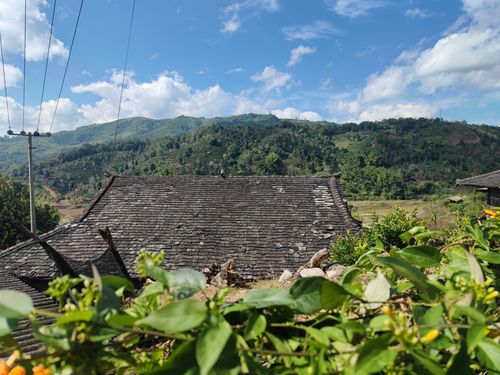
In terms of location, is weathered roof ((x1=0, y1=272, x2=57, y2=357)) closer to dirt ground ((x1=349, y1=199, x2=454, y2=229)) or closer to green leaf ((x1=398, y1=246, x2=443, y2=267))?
green leaf ((x1=398, y1=246, x2=443, y2=267))

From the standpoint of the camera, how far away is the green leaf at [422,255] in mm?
1036

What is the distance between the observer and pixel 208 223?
46.1ft

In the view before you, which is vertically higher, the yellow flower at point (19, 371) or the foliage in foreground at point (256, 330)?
the foliage in foreground at point (256, 330)

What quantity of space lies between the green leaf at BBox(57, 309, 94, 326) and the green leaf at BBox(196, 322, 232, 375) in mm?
183

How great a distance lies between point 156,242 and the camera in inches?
516

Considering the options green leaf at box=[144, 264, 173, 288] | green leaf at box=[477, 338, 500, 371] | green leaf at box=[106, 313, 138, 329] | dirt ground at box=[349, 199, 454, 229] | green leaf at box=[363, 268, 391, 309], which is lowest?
dirt ground at box=[349, 199, 454, 229]

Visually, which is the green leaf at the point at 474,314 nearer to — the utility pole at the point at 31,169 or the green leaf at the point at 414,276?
the green leaf at the point at 414,276

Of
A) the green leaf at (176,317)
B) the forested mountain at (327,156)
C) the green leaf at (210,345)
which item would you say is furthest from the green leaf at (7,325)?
the forested mountain at (327,156)

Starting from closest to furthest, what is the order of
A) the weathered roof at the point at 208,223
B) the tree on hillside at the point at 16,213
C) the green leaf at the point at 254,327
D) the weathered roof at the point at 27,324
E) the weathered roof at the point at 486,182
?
the green leaf at the point at 254,327
the weathered roof at the point at 27,324
the weathered roof at the point at 208,223
the weathered roof at the point at 486,182
the tree on hillside at the point at 16,213

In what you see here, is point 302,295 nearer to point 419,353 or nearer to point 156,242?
point 419,353

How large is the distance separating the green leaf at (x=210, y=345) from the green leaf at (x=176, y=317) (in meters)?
0.03

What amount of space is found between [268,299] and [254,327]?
59 mm

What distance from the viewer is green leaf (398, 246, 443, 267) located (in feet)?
3.40

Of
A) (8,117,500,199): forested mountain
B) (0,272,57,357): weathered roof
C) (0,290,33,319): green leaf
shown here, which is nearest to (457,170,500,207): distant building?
(0,272,57,357): weathered roof
